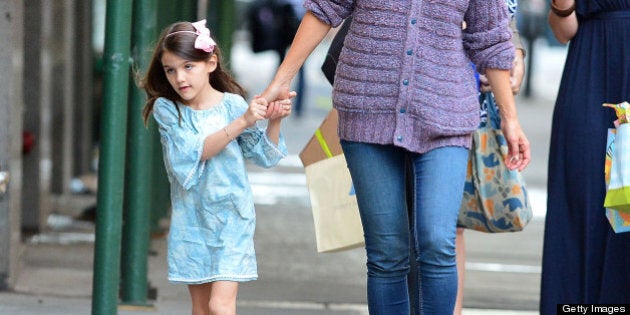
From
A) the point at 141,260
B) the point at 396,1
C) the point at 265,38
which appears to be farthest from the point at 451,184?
the point at 265,38

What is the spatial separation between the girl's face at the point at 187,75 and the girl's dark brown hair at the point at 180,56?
0.07 feet

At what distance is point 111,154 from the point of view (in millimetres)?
4801

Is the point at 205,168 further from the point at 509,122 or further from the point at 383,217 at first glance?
the point at 509,122

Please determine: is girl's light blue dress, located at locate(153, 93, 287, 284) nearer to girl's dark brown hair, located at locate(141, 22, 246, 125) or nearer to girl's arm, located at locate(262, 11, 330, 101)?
girl's dark brown hair, located at locate(141, 22, 246, 125)

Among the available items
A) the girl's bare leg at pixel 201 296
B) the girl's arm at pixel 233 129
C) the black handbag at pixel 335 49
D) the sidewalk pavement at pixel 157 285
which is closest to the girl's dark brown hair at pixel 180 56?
the girl's arm at pixel 233 129

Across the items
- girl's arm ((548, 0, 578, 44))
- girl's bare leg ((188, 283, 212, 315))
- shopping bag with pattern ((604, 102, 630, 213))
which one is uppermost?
girl's arm ((548, 0, 578, 44))

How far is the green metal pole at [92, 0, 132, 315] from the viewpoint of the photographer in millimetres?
4734

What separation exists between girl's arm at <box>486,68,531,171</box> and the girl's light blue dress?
30.3 inches

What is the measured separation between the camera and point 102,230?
4.83 m

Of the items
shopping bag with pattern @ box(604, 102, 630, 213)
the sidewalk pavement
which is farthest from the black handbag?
the sidewalk pavement

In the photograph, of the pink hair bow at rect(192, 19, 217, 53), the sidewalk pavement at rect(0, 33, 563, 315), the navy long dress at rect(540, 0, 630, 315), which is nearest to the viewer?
the pink hair bow at rect(192, 19, 217, 53)

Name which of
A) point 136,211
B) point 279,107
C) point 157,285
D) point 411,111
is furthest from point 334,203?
point 157,285

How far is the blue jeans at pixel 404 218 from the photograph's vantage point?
13.3 feet

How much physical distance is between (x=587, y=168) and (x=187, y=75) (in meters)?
1.67
